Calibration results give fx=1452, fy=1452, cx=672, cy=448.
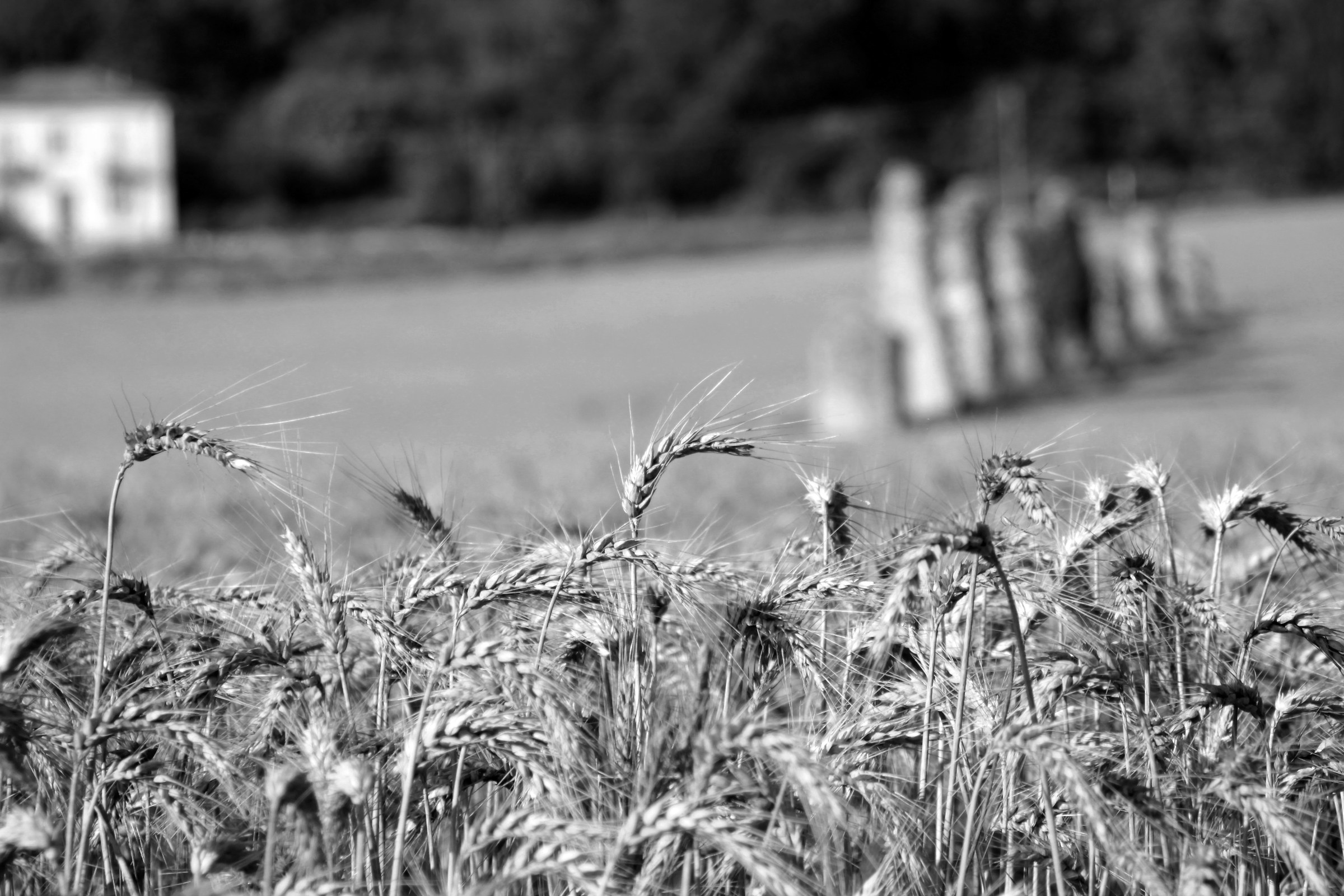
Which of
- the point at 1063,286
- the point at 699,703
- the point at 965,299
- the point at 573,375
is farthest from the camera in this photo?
the point at 573,375

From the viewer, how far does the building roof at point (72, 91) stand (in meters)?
70.2

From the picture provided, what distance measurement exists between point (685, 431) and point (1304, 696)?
140 cm

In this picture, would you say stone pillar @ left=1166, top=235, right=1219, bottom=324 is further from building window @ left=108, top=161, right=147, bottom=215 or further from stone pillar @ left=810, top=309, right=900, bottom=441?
building window @ left=108, top=161, right=147, bottom=215

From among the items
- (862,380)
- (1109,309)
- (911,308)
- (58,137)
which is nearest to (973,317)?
(911,308)

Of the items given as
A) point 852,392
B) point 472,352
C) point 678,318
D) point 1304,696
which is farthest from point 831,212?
point 1304,696

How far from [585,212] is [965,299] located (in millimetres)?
48959

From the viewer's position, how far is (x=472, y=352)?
25266 mm

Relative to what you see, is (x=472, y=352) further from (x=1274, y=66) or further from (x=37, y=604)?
(x=1274, y=66)

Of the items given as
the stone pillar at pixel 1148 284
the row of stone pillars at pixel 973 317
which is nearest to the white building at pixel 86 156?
the stone pillar at pixel 1148 284

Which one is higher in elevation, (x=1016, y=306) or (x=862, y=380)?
(x=1016, y=306)

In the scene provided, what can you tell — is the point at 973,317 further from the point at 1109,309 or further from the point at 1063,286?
the point at 1109,309

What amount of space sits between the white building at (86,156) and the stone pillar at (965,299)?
52.5m

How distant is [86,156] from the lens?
71.6 m

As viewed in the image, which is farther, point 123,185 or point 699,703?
point 123,185
